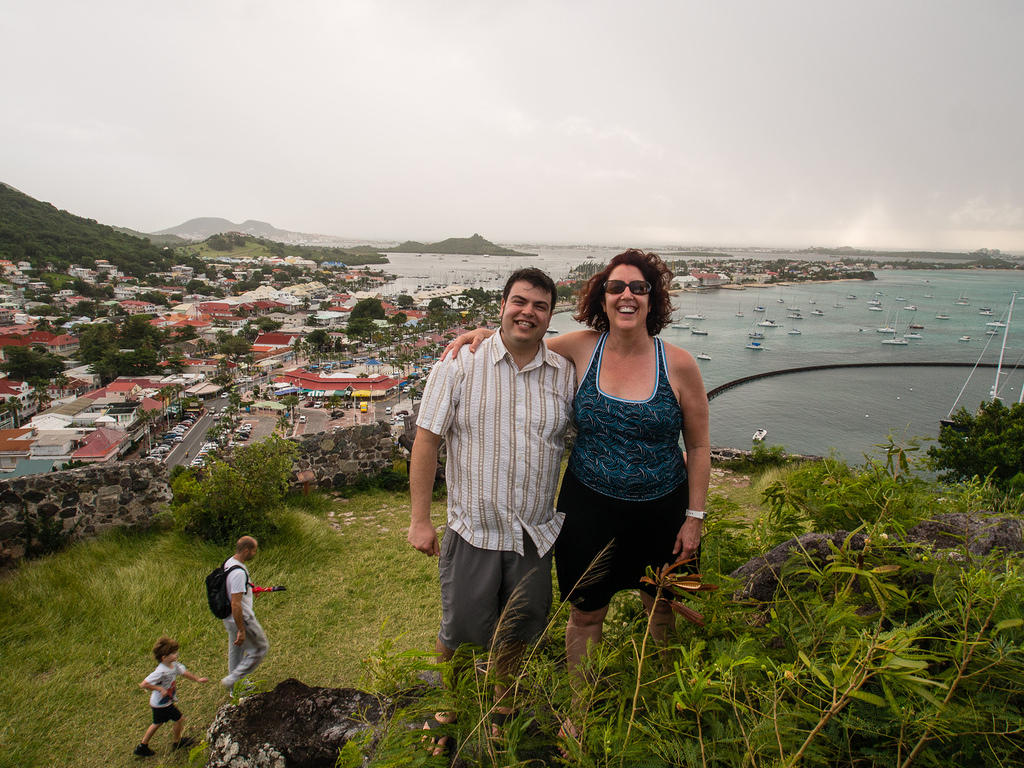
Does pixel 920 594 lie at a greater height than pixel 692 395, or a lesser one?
lesser

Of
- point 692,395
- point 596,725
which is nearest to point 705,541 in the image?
point 692,395

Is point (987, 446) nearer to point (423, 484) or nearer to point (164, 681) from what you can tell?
point (423, 484)

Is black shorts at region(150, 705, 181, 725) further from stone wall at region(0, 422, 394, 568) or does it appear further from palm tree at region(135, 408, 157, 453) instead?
palm tree at region(135, 408, 157, 453)

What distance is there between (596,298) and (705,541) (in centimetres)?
112

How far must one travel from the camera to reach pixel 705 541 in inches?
88.9

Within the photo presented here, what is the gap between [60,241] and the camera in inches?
3268

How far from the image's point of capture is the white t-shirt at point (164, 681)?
2631mm

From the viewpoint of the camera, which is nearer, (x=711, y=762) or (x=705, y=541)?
(x=711, y=762)

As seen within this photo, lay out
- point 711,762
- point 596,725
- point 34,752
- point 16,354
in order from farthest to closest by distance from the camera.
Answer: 1. point 16,354
2. point 34,752
3. point 596,725
4. point 711,762

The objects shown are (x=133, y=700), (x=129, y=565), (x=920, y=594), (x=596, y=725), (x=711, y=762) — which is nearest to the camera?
(x=711, y=762)

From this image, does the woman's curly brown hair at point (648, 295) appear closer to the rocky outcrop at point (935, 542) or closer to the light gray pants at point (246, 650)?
the rocky outcrop at point (935, 542)

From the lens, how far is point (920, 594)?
1.32m

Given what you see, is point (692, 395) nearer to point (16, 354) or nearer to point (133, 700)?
point (133, 700)

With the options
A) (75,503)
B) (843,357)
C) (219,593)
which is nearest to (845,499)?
(219,593)
